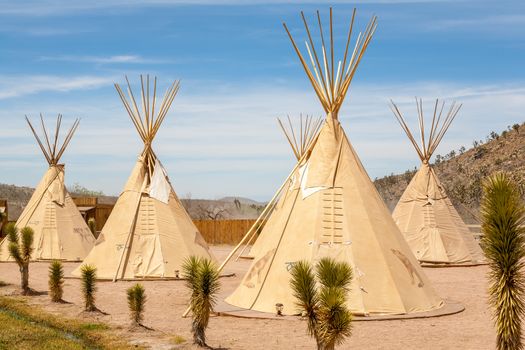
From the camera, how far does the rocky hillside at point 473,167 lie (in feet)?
151

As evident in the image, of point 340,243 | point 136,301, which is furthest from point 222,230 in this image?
point 136,301

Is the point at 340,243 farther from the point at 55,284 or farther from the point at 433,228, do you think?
the point at 433,228

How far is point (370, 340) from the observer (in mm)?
10336

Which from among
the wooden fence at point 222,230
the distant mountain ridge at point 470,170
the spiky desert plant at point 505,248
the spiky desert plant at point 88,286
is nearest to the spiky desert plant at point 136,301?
the spiky desert plant at point 88,286

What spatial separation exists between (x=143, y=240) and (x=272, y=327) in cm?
834

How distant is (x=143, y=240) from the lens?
1902 centimetres

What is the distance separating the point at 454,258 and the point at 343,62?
11662mm

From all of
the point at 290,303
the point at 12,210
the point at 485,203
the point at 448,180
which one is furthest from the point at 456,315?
the point at 12,210

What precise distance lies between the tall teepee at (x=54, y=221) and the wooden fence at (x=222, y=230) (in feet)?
38.8

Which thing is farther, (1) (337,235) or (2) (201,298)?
(1) (337,235)

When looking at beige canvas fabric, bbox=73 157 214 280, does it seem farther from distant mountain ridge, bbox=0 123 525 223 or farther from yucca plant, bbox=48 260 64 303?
distant mountain ridge, bbox=0 123 525 223

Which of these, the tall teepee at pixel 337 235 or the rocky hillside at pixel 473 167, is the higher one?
the rocky hillside at pixel 473 167

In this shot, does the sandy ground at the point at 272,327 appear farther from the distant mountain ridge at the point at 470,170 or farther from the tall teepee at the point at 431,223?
the distant mountain ridge at the point at 470,170

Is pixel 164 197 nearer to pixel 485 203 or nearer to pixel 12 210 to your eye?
pixel 485 203
